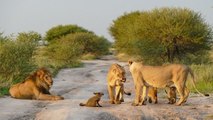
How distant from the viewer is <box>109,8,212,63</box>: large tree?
2928cm

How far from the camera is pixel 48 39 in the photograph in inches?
2206

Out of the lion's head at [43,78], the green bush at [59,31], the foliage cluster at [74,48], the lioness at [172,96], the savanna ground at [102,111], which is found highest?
the green bush at [59,31]

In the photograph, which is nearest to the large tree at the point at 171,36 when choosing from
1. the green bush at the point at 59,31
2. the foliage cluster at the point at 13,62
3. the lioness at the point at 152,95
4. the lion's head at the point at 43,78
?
the foliage cluster at the point at 13,62

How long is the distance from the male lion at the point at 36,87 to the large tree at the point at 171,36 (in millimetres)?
17589

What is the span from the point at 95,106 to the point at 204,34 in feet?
67.7

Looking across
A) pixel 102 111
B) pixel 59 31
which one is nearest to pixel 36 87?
pixel 102 111

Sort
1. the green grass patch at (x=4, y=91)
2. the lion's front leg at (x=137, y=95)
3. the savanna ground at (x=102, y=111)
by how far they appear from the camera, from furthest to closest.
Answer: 1. the green grass patch at (x=4, y=91)
2. the lion's front leg at (x=137, y=95)
3. the savanna ground at (x=102, y=111)

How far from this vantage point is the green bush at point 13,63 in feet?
56.7

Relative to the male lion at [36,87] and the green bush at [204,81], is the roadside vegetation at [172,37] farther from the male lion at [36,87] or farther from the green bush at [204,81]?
the male lion at [36,87]

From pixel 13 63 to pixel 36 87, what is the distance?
5626 mm

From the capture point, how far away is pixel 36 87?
1221cm

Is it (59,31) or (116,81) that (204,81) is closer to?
(116,81)

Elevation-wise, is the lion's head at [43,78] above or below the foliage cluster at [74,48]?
below

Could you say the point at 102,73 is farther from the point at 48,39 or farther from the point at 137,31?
the point at 48,39
